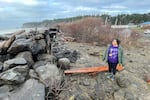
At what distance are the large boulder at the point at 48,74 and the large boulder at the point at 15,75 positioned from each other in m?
0.49

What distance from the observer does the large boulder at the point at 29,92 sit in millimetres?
6809

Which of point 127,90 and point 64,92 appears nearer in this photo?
point 64,92

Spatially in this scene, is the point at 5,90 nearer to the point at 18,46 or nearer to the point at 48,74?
the point at 48,74

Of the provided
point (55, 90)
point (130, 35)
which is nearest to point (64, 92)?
point (55, 90)

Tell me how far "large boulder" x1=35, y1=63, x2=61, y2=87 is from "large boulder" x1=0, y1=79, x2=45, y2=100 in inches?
13.4

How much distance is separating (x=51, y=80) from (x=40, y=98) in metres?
0.97

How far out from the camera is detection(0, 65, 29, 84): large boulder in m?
7.19

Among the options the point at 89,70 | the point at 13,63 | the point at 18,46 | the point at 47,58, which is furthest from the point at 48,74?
the point at 89,70

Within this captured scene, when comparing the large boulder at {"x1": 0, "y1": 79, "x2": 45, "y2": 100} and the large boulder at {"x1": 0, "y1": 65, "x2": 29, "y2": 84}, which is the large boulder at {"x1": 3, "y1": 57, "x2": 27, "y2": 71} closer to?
the large boulder at {"x1": 0, "y1": 65, "x2": 29, "y2": 84}

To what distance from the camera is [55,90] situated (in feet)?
24.8

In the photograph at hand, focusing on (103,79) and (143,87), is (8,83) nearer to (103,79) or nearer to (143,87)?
(103,79)

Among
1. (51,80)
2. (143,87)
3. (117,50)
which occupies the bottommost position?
(143,87)

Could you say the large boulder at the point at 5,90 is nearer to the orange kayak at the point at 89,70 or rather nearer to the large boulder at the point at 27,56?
the large boulder at the point at 27,56

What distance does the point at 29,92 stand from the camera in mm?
6988
